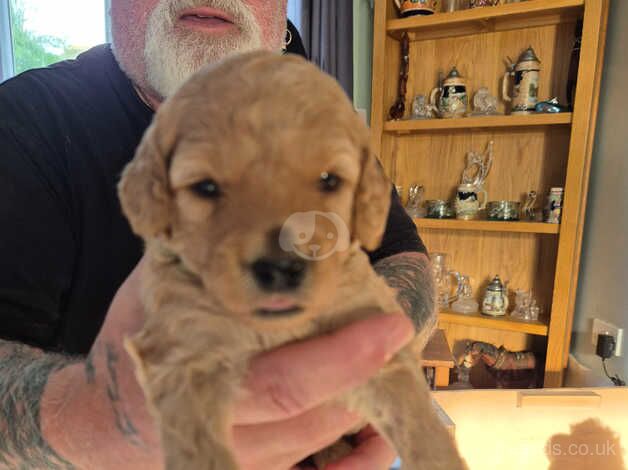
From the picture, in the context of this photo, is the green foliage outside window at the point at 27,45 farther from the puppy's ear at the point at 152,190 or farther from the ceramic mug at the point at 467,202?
the puppy's ear at the point at 152,190

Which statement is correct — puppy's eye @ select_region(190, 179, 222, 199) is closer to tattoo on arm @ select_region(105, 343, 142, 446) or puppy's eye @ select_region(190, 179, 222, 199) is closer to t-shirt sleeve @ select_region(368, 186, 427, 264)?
tattoo on arm @ select_region(105, 343, 142, 446)

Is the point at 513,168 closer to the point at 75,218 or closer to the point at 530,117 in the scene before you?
the point at 530,117

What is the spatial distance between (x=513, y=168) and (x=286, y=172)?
2968 millimetres

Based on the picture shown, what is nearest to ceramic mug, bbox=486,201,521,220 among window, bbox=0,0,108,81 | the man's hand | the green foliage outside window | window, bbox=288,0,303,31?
window, bbox=288,0,303,31

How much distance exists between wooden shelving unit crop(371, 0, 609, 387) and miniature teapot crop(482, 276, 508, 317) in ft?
0.29

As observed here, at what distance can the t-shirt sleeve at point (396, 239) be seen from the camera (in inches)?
67.1

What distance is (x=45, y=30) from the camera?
3658 millimetres

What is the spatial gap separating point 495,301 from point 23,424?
9.68ft

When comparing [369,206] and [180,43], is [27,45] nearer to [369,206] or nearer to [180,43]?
[180,43]

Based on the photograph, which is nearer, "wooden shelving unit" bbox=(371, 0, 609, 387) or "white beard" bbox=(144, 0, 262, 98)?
"white beard" bbox=(144, 0, 262, 98)

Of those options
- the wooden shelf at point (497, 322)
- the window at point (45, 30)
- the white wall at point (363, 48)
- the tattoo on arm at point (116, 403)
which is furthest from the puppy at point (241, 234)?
the window at point (45, 30)

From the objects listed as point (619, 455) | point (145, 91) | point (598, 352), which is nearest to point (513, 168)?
point (598, 352)

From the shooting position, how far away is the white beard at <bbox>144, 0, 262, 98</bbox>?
56.7 inches

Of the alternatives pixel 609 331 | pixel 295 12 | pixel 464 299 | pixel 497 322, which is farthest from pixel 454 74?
pixel 609 331
